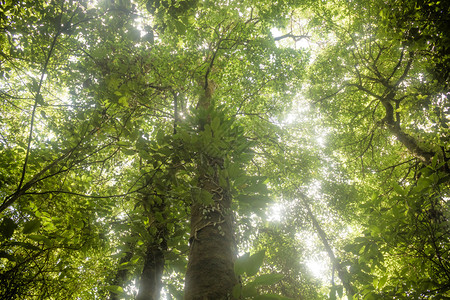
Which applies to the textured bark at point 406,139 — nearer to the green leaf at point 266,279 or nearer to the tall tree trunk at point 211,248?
the tall tree trunk at point 211,248

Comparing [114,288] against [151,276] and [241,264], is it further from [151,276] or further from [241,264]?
[241,264]

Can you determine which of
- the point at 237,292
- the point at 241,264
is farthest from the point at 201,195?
the point at 237,292

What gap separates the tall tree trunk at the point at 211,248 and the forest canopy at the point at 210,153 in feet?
0.04

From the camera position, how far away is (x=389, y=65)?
800 centimetres

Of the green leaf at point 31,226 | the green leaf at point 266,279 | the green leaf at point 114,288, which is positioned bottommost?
the green leaf at point 266,279

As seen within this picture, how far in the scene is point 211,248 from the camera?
1.88 meters

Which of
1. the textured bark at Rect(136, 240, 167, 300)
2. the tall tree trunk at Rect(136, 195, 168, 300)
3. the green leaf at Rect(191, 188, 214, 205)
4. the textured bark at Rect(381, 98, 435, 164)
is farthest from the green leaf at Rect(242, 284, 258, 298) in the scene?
the textured bark at Rect(381, 98, 435, 164)

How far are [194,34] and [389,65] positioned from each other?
7.32 m

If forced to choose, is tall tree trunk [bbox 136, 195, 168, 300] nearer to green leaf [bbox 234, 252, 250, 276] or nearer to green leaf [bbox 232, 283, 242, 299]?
green leaf [bbox 234, 252, 250, 276]

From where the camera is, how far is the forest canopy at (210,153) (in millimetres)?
2174

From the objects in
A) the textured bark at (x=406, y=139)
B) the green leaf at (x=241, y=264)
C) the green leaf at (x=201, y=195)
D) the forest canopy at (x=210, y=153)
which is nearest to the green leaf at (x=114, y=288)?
the forest canopy at (x=210, y=153)

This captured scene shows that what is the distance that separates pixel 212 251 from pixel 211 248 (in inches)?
1.5

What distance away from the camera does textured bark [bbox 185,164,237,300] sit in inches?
60.2

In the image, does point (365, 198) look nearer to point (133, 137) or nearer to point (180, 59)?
point (180, 59)
